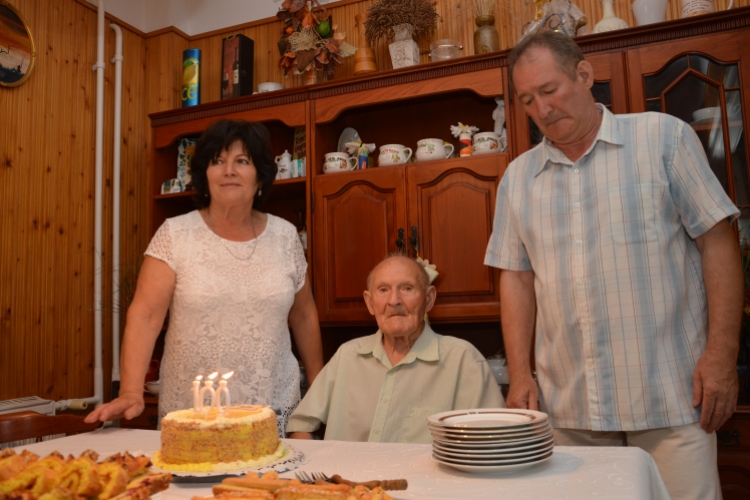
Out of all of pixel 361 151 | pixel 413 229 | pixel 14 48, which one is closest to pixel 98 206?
pixel 14 48

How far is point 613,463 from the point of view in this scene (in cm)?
110

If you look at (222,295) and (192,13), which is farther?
(192,13)

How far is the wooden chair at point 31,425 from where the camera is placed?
1597 millimetres

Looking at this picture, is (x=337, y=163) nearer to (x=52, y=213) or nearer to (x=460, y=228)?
(x=460, y=228)

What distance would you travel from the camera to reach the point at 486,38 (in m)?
2.93

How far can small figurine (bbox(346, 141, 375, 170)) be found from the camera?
121 inches

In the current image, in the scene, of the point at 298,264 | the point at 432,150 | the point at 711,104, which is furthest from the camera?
the point at 432,150

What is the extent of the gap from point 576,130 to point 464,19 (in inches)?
74.1

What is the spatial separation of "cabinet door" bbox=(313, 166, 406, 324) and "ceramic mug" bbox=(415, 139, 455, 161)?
12 cm

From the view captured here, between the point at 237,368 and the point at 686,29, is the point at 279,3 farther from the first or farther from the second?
the point at 237,368

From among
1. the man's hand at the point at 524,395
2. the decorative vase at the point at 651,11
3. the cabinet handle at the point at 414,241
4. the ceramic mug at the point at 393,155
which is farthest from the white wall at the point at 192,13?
the man's hand at the point at 524,395

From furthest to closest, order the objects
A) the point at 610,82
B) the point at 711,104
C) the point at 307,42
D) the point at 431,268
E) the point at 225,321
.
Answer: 1. the point at 307,42
2. the point at 431,268
3. the point at 610,82
4. the point at 711,104
5. the point at 225,321

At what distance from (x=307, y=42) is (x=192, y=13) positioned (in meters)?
1.06

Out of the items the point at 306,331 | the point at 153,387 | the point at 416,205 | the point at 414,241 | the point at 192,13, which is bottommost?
the point at 153,387
